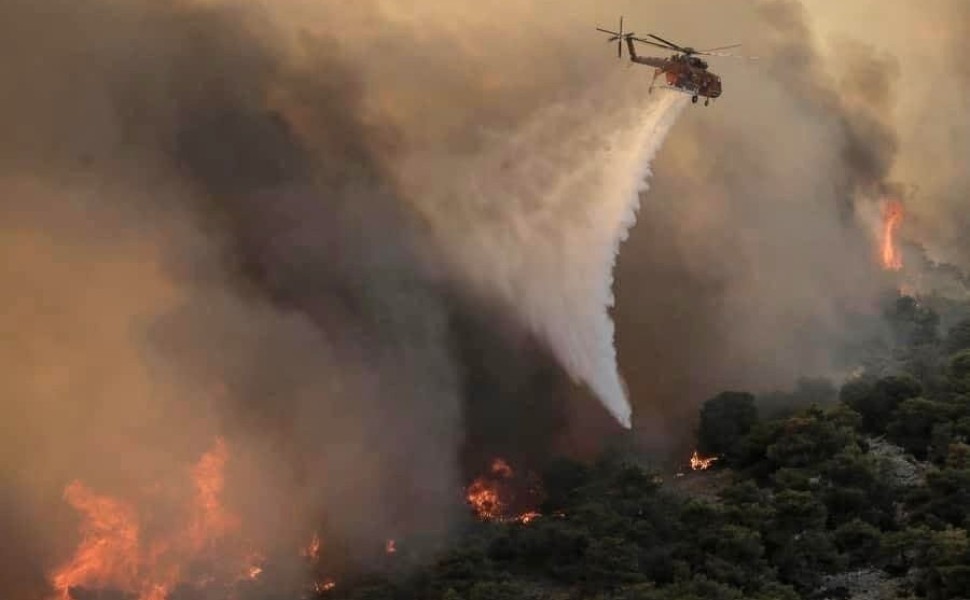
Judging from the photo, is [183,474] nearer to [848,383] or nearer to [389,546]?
[389,546]

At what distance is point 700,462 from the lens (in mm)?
49969

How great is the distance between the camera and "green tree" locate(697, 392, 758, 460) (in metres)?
48.6

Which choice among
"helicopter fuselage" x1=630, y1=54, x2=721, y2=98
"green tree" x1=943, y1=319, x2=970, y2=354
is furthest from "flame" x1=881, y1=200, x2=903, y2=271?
"helicopter fuselage" x1=630, y1=54, x2=721, y2=98

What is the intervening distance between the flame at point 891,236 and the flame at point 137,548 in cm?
5859

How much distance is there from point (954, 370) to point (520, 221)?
69.8ft

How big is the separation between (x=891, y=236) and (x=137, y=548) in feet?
217

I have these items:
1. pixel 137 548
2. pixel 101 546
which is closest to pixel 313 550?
pixel 137 548

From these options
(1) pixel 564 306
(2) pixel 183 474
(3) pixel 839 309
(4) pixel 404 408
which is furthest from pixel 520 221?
(3) pixel 839 309

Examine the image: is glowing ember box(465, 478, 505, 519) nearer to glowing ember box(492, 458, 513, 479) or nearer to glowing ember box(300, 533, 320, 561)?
glowing ember box(492, 458, 513, 479)

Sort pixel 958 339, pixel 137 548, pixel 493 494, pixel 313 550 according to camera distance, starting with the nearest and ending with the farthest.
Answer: pixel 137 548, pixel 313 550, pixel 493 494, pixel 958 339

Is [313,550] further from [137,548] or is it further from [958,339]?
[958,339]

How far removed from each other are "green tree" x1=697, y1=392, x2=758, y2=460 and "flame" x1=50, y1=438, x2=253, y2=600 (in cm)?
2160

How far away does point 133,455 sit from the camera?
38750 millimetres

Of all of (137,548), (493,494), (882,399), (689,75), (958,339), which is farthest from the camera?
(958,339)
